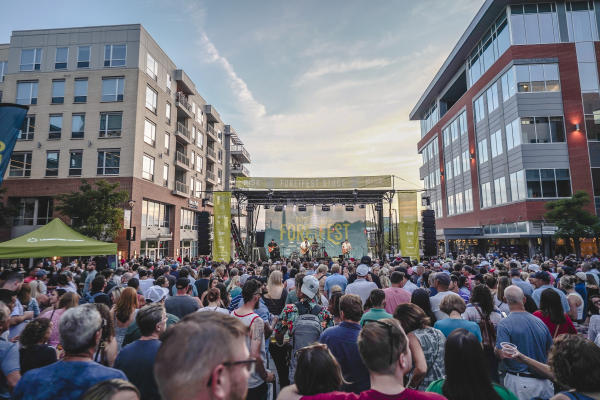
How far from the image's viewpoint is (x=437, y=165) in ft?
154

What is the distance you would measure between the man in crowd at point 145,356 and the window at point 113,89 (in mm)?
27722

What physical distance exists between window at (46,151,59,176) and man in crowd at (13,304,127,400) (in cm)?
2870

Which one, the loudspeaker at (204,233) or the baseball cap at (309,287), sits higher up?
the loudspeaker at (204,233)

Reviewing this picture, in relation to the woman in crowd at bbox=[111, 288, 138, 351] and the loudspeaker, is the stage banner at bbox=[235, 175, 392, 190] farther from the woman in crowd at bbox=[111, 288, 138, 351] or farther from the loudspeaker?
the woman in crowd at bbox=[111, 288, 138, 351]

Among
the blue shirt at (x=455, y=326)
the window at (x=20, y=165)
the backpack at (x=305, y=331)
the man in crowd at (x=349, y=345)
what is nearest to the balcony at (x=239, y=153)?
the window at (x=20, y=165)

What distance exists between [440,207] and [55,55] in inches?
1862

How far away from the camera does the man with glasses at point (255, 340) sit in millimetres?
3339

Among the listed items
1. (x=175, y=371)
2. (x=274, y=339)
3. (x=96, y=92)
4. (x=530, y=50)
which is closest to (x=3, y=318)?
(x=274, y=339)

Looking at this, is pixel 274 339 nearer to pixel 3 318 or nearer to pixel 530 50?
pixel 3 318

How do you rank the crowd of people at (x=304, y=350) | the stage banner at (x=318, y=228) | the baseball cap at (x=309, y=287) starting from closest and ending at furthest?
the crowd of people at (x=304, y=350) < the baseball cap at (x=309, y=287) < the stage banner at (x=318, y=228)

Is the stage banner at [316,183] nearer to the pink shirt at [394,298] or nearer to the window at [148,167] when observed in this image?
the window at [148,167]

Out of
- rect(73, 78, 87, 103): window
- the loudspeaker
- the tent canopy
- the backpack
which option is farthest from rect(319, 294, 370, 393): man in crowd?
rect(73, 78, 87, 103): window

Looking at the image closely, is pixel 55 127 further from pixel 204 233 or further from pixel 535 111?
pixel 535 111

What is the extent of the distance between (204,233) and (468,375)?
15.8m
